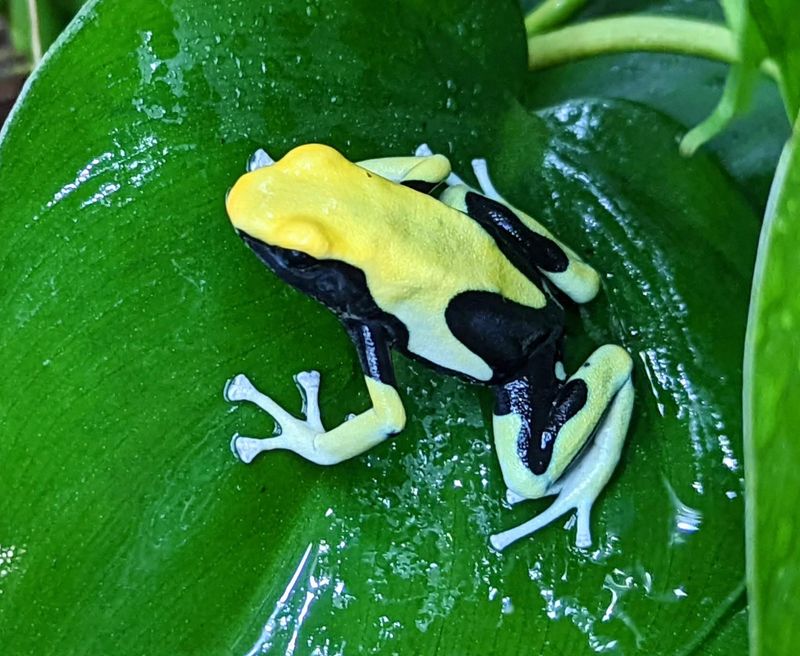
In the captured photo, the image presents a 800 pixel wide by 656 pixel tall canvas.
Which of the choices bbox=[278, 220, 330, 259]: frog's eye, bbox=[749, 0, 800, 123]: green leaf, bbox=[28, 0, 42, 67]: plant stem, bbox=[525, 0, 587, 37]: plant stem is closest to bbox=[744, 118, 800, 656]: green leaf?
bbox=[749, 0, 800, 123]: green leaf

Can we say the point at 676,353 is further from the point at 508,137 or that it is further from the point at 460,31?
the point at 460,31

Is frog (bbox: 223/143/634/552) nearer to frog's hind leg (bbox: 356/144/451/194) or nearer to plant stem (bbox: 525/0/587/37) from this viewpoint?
frog's hind leg (bbox: 356/144/451/194)

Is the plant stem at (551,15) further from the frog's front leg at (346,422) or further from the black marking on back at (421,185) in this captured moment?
the frog's front leg at (346,422)

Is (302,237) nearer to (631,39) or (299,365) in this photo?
(299,365)

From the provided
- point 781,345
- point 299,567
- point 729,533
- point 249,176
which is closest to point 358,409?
point 299,567

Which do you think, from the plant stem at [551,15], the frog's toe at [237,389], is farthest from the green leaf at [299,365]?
the plant stem at [551,15]

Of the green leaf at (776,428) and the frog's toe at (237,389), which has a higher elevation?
the frog's toe at (237,389)
